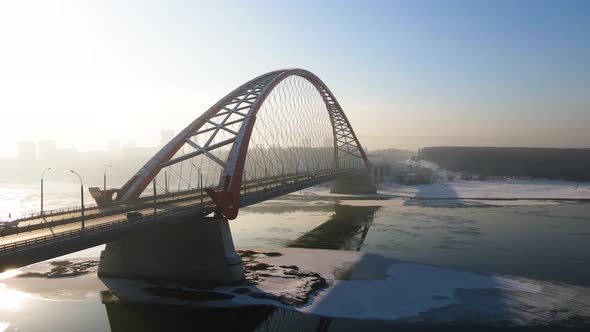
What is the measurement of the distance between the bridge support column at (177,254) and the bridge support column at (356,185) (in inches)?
3051

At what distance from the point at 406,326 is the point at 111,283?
20.6 metres

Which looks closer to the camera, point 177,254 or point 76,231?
point 76,231

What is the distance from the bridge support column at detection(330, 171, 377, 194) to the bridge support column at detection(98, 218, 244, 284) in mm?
77493

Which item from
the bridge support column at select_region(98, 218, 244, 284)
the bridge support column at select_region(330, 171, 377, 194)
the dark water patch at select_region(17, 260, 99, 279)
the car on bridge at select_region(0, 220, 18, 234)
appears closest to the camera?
the car on bridge at select_region(0, 220, 18, 234)

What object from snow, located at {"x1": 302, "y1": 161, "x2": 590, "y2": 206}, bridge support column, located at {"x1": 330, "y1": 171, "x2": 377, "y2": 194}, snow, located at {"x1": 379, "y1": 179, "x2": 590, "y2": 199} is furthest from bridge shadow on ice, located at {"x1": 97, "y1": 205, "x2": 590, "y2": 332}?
snow, located at {"x1": 379, "y1": 179, "x2": 590, "y2": 199}

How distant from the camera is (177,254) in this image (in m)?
36.0

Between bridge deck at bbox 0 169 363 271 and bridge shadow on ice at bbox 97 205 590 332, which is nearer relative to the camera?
bridge deck at bbox 0 169 363 271

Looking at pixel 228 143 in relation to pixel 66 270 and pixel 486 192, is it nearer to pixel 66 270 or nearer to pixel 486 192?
pixel 66 270

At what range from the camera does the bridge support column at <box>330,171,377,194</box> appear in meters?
112

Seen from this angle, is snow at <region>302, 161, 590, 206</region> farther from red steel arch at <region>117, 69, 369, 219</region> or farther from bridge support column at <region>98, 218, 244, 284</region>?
bridge support column at <region>98, 218, 244, 284</region>

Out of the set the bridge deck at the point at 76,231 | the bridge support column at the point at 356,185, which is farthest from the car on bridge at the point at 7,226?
the bridge support column at the point at 356,185

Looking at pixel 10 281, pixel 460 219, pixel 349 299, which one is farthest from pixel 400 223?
pixel 10 281

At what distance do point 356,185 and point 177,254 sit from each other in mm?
79760

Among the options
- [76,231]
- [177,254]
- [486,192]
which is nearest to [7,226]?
[76,231]
